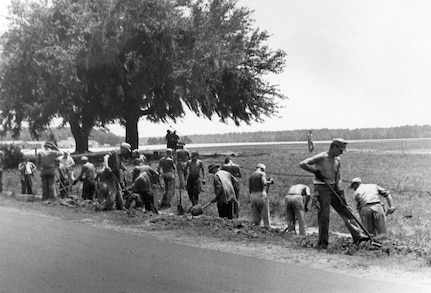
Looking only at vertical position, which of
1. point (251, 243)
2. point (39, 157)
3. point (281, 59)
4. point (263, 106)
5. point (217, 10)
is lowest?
point (251, 243)

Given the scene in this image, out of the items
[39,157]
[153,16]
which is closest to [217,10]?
[153,16]

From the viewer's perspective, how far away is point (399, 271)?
713 cm

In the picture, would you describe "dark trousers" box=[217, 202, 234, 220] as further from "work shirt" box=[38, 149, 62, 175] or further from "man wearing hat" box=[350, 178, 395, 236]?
"work shirt" box=[38, 149, 62, 175]

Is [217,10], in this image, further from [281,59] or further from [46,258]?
[46,258]

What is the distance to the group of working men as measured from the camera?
8.84 metres

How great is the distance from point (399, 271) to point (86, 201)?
9860mm

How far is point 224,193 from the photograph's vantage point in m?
12.1

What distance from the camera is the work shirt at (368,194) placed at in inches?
386

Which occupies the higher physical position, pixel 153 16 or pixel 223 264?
pixel 153 16

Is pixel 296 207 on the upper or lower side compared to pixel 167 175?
lower

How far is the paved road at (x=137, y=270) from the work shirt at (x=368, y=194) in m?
2.94

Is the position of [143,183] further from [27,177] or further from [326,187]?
[27,177]

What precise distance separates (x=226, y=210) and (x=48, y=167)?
5775 mm

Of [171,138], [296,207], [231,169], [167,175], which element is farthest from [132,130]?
[296,207]
